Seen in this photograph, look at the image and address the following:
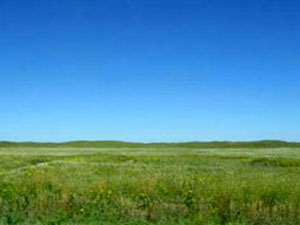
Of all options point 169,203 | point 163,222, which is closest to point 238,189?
point 169,203

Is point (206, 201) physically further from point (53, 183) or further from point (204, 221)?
point (53, 183)

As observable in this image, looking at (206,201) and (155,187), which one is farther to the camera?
(155,187)

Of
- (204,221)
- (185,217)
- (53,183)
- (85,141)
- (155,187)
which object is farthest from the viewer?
(85,141)

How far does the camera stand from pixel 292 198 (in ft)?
36.3

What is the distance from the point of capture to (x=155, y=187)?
1314 centimetres

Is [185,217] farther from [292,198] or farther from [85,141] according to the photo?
[85,141]

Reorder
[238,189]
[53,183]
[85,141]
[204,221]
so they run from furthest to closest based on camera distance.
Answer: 1. [85,141]
2. [53,183]
3. [238,189]
4. [204,221]

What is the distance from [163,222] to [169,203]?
1.70m

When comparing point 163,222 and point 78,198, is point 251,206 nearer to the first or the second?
point 163,222

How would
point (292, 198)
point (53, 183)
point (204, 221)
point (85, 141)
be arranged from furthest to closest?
point (85, 141) < point (53, 183) < point (292, 198) < point (204, 221)

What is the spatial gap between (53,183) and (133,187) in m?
3.12

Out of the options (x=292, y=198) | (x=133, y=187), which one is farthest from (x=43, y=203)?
(x=292, y=198)

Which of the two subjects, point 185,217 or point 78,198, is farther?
point 78,198

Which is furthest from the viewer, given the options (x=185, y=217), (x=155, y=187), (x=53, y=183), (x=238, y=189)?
(x=53, y=183)
